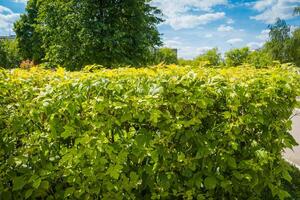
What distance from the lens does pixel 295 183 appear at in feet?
19.1

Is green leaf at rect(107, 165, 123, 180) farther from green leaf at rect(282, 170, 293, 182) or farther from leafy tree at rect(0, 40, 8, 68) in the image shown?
leafy tree at rect(0, 40, 8, 68)

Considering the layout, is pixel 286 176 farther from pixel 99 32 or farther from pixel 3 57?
pixel 3 57

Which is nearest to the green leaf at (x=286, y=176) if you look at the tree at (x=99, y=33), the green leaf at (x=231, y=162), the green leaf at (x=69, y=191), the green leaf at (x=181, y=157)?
the green leaf at (x=231, y=162)

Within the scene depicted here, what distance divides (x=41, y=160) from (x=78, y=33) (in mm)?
15776

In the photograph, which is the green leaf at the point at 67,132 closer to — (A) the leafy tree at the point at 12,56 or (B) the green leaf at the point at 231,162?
(B) the green leaf at the point at 231,162

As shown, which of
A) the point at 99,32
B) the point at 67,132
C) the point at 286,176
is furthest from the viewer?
the point at 99,32

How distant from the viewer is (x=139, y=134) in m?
3.15

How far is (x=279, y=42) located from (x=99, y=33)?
2846 cm

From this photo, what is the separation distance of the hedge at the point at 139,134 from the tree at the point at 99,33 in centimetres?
1476

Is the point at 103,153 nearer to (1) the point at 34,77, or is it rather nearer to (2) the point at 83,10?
(1) the point at 34,77

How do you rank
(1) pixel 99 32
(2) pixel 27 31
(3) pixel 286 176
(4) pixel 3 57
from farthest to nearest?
(4) pixel 3 57 < (2) pixel 27 31 < (1) pixel 99 32 < (3) pixel 286 176

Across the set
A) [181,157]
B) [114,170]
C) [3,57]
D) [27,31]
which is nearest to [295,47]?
[27,31]

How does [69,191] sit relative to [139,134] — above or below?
below

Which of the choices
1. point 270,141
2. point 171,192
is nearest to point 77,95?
point 171,192
